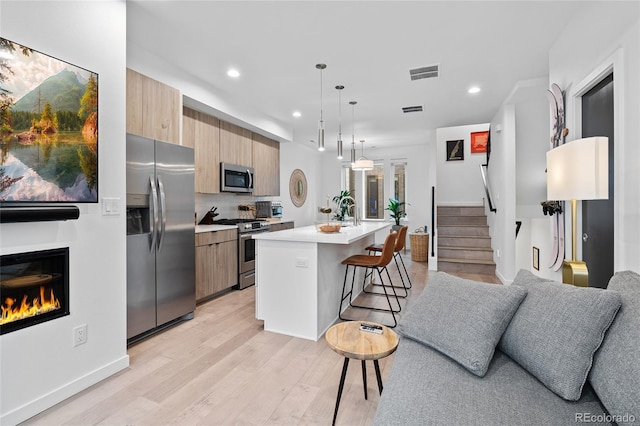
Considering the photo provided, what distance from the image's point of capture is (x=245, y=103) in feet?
14.6

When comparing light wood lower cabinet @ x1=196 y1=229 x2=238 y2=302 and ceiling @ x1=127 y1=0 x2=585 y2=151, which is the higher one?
ceiling @ x1=127 y1=0 x2=585 y2=151

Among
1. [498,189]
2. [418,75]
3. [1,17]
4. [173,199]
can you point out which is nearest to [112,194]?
[173,199]

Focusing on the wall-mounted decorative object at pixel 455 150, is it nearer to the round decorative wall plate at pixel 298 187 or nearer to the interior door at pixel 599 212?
the round decorative wall plate at pixel 298 187

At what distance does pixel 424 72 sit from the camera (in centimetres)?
341

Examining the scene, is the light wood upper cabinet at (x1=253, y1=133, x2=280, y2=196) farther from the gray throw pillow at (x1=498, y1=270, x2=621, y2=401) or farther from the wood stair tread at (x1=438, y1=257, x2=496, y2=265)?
the gray throw pillow at (x1=498, y1=270, x2=621, y2=401)

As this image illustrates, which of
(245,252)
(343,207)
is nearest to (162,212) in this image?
(245,252)

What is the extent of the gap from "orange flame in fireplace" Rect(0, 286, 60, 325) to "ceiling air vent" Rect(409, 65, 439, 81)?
12.1 feet

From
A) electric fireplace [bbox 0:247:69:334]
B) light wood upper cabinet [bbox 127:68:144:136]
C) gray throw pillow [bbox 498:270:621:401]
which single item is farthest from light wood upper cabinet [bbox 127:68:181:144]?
gray throw pillow [bbox 498:270:621:401]

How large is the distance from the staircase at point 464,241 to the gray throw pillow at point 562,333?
4166 millimetres

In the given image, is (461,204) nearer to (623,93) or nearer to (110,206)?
(623,93)

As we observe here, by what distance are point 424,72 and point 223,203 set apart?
3388 mm

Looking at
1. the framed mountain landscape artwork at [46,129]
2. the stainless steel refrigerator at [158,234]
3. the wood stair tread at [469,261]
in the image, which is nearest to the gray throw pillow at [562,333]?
the framed mountain landscape artwork at [46,129]

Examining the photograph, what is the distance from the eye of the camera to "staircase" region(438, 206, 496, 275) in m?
5.23

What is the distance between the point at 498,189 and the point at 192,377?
4.75 m
